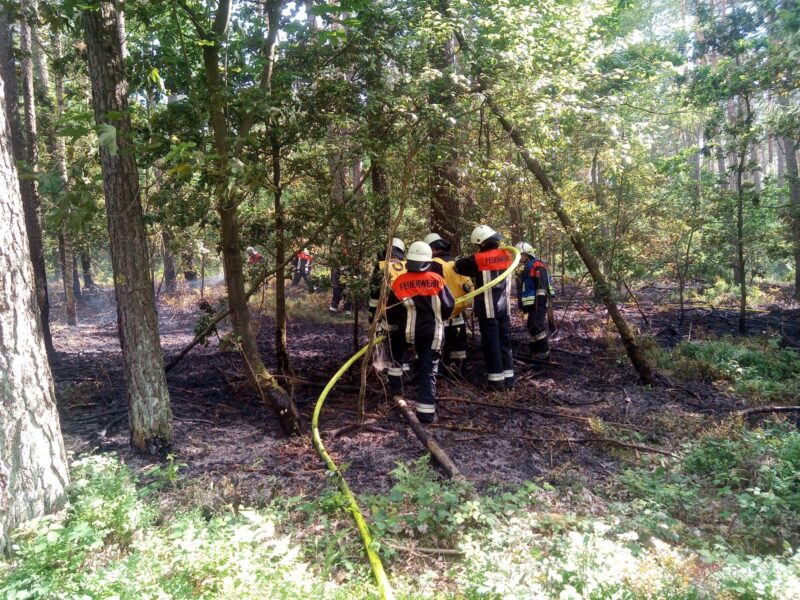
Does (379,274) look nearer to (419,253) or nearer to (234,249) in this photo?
(419,253)

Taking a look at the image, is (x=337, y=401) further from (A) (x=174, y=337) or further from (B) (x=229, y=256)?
(A) (x=174, y=337)

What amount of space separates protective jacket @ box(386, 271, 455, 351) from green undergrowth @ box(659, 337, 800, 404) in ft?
12.9

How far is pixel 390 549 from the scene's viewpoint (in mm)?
3330

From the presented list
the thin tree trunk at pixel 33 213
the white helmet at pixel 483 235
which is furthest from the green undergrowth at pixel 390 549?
the thin tree trunk at pixel 33 213

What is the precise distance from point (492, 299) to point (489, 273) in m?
0.36

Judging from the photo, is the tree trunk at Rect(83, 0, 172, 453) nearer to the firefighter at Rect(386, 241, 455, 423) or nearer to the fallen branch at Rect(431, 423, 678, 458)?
the firefighter at Rect(386, 241, 455, 423)

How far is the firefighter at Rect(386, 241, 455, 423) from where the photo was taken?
5859 millimetres

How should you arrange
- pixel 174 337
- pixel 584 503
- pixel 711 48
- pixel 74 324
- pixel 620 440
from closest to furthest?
pixel 584 503, pixel 620 440, pixel 711 48, pixel 174 337, pixel 74 324

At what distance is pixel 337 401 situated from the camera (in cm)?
642

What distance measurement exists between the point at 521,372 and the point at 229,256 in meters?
4.57

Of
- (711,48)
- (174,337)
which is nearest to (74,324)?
(174,337)

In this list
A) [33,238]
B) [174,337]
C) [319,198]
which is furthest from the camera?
[174,337]

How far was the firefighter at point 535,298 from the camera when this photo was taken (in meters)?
8.15

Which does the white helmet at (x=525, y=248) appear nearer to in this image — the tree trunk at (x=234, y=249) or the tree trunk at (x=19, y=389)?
the tree trunk at (x=234, y=249)
